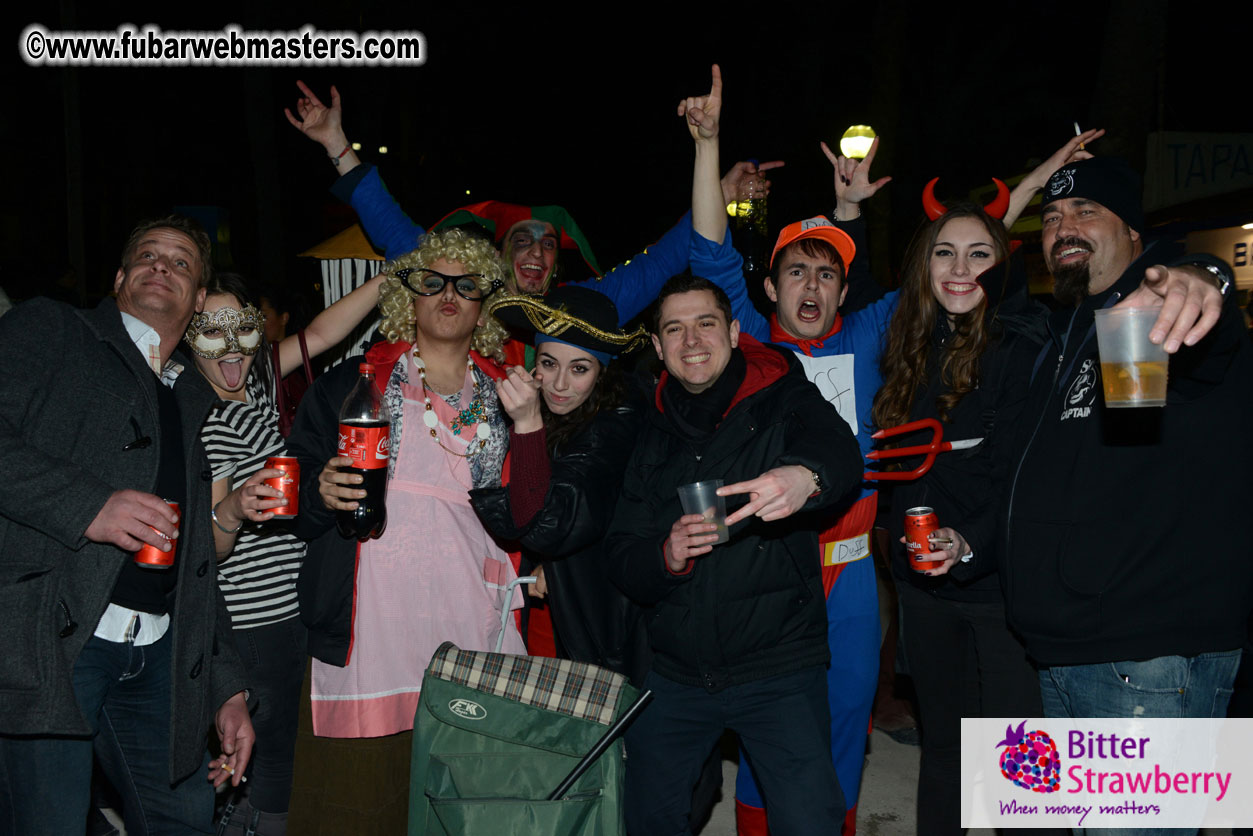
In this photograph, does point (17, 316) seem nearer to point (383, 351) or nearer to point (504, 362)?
point (383, 351)

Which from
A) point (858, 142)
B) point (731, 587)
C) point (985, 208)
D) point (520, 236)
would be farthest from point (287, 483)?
point (858, 142)

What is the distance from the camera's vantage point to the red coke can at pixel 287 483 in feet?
9.62

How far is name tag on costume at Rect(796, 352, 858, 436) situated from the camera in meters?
3.90

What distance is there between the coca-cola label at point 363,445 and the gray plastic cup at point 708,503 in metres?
1.00

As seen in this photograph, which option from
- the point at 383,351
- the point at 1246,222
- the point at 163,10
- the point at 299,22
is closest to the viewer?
the point at 383,351

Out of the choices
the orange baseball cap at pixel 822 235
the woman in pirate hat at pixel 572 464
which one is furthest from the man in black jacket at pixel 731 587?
the orange baseball cap at pixel 822 235

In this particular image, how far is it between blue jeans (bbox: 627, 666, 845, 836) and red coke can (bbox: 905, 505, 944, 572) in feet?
1.70

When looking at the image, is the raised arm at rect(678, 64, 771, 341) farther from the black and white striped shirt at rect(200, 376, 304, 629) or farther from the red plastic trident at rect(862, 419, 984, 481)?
the black and white striped shirt at rect(200, 376, 304, 629)

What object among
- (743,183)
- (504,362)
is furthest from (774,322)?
(504,362)

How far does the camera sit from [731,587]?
3.11 m

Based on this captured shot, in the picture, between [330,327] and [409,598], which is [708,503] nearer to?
[409,598]

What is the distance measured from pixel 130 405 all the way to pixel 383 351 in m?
0.94

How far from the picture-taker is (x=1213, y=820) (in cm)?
328

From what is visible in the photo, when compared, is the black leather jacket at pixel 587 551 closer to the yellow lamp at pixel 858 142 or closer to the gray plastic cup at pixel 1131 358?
the gray plastic cup at pixel 1131 358
